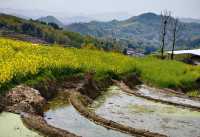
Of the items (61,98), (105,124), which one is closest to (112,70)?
(61,98)

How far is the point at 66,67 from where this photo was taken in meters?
35.8

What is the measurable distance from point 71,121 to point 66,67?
12928 mm

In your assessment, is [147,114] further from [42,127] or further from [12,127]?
[12,127]

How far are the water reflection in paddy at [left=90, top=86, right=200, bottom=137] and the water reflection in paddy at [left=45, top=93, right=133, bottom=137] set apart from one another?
2194 millimetres

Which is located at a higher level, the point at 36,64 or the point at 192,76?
the point at 36,64

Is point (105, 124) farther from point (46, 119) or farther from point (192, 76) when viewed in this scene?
point (192, 76)

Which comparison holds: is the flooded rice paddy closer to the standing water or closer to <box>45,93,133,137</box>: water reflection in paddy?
<box>45,93,133,137</box>: water reflection in paddy

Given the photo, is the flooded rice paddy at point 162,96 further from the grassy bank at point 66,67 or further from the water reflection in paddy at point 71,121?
the water reflection in paddy at point 71,121

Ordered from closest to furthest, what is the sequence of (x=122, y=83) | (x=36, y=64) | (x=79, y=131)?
1. (x=79, y=131)
2. (x=36, y=64)
3. (x=122, y=83)

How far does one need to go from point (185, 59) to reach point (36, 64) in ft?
170

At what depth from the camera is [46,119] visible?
2364 centimetres

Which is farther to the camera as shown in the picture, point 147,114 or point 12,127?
point 147,114

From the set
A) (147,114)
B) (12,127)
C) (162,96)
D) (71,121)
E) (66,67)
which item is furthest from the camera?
(66,67)

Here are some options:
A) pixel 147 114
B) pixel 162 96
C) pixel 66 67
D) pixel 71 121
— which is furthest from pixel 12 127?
pixel 162 96
